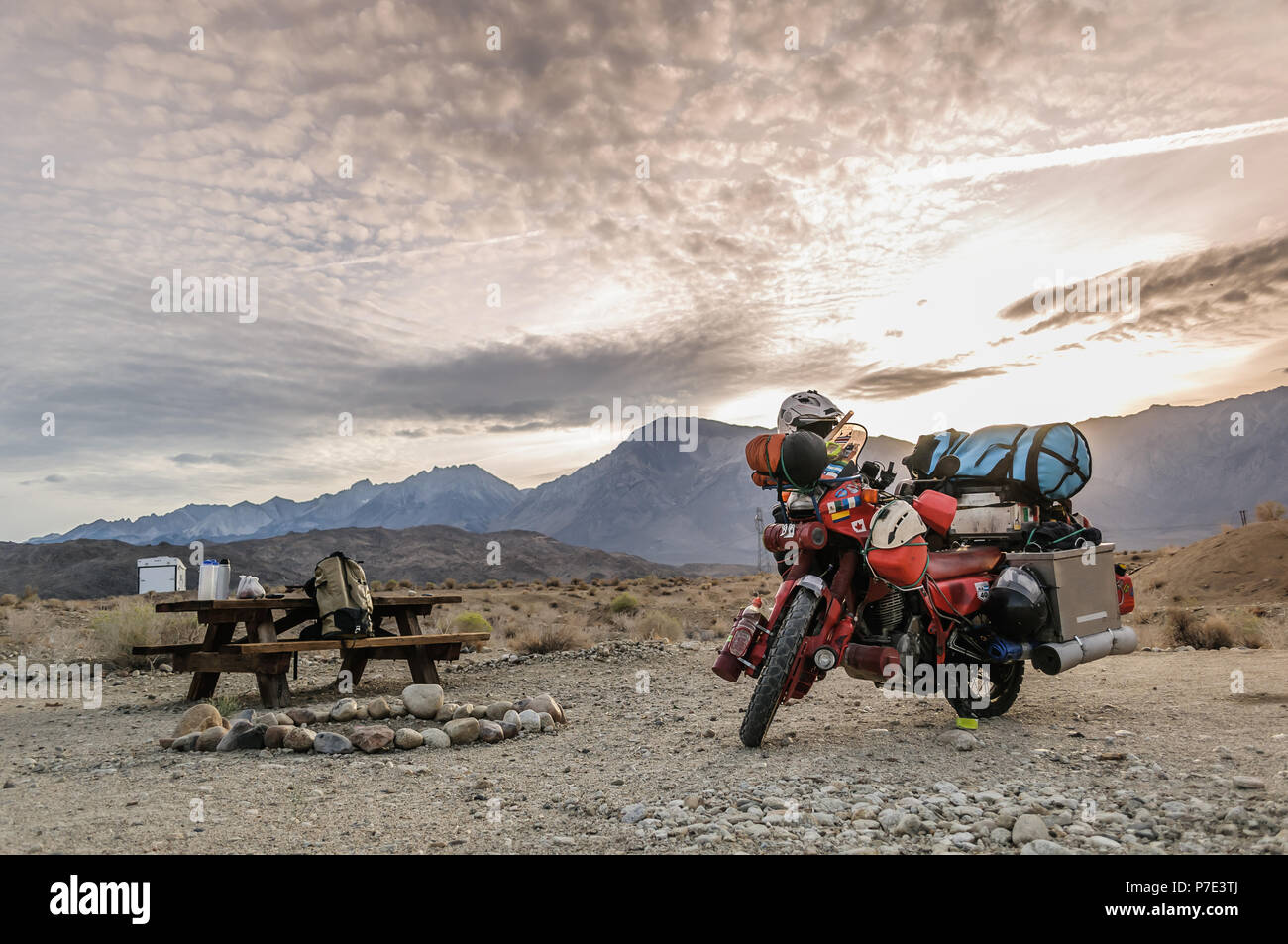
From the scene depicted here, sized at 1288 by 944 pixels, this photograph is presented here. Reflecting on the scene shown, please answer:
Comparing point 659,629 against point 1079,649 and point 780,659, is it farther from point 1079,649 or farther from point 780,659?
point 780,659

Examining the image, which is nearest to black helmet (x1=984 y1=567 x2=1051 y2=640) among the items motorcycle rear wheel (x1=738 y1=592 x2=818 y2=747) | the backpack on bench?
motorcycle rear wheel (x1=738 y1=592 x2=818 y2=747)

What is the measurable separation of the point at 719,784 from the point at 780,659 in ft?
2.67

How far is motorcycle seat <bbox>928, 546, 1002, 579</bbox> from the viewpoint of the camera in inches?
234

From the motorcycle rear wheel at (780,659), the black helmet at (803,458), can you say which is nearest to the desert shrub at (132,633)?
the motorcycle rear wheel at (780,659)

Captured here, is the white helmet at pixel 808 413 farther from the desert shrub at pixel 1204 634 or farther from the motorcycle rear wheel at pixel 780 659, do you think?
the desert shrub at pixel 1204 634

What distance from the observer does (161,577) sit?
1144 inches

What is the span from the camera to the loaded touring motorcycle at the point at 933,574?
5230 millimetres

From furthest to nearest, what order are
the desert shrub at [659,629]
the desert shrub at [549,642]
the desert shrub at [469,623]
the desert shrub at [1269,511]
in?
the desert shrub at [1269,511], the desert shrub at [659,629], the desert shrub at [469,623], the desert shrub at [549,642]

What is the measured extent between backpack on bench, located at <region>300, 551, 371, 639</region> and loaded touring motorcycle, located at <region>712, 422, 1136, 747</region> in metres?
4.21

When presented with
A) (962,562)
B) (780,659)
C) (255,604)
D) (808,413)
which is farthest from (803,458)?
(255,604)

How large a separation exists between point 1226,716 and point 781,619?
3.66 meters

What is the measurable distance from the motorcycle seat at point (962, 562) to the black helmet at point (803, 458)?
132 cm

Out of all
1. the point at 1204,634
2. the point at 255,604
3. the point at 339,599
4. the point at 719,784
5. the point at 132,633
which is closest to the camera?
the point at 719,784
